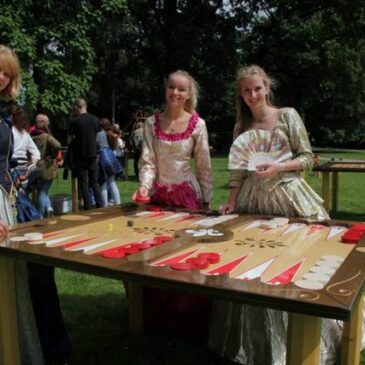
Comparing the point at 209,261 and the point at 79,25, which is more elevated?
the point at 79,25

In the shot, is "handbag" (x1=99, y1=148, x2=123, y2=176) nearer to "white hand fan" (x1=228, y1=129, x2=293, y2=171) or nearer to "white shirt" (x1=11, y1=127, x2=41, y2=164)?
"white shirt" (x1=11, y1=127, x2=41, y2=164)

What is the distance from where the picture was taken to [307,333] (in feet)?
5.30

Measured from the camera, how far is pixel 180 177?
3125mm

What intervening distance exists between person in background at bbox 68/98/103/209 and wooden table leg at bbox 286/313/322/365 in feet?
18.9

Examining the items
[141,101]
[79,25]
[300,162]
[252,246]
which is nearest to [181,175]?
[300,162]

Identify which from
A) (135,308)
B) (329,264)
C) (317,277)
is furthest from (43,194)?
(317,277)

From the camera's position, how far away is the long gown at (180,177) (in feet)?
10.2

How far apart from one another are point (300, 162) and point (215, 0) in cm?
1824

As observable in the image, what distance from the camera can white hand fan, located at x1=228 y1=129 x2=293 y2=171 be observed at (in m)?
2.78

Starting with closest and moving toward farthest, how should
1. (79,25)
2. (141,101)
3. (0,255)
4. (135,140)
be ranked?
(0,255) → (79,25) → (135,140) → (141,101)

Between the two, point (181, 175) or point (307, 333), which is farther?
point (181, 175)

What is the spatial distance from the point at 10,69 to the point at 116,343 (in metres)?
1.74

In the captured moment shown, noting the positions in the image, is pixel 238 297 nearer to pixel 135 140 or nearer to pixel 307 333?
pixel 307 333

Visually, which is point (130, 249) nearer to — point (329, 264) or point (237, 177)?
point (329, 264)
